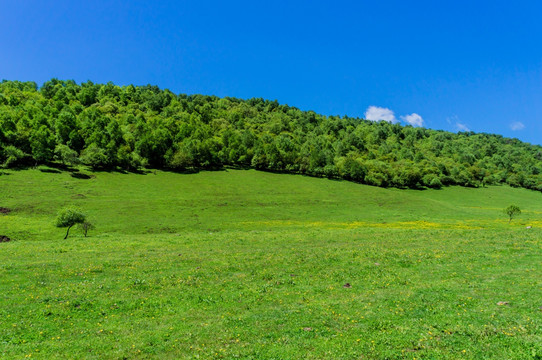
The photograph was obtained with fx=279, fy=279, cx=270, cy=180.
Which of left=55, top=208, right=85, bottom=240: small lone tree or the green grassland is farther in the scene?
left=55, top=208, right=85, bottom=240: small lone tree

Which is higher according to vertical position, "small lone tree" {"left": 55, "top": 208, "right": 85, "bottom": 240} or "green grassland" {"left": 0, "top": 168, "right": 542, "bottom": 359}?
"green grassland" {"left": 0, "top": 168, "right": 542, "bottom": 359}

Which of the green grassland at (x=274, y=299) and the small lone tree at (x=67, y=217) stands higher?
the green grassland at (x=274, y=299)

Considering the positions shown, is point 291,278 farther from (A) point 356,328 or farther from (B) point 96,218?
(B) point 96,218

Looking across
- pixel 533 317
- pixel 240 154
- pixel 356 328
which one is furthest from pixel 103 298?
pixel 240 154

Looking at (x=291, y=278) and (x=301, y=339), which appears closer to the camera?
(x=301, y=339)

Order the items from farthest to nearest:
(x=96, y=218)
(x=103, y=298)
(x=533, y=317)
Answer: (x=96, y=218) < (x=103, y=298) < (x=533, y=317)

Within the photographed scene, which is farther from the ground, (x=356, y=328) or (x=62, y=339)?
(x=356, y=328)

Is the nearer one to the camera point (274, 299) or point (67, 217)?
point (274, 299)

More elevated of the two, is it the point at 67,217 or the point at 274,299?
the point at 274,299

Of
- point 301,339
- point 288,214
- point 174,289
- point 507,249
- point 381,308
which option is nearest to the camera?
point 301,339

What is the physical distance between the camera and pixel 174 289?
19.2 m

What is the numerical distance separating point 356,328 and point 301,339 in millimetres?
2776

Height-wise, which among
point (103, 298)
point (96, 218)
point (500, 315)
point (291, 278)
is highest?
point (500, 315)

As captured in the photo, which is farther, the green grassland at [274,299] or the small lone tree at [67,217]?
the small lone tree at [67,217]
